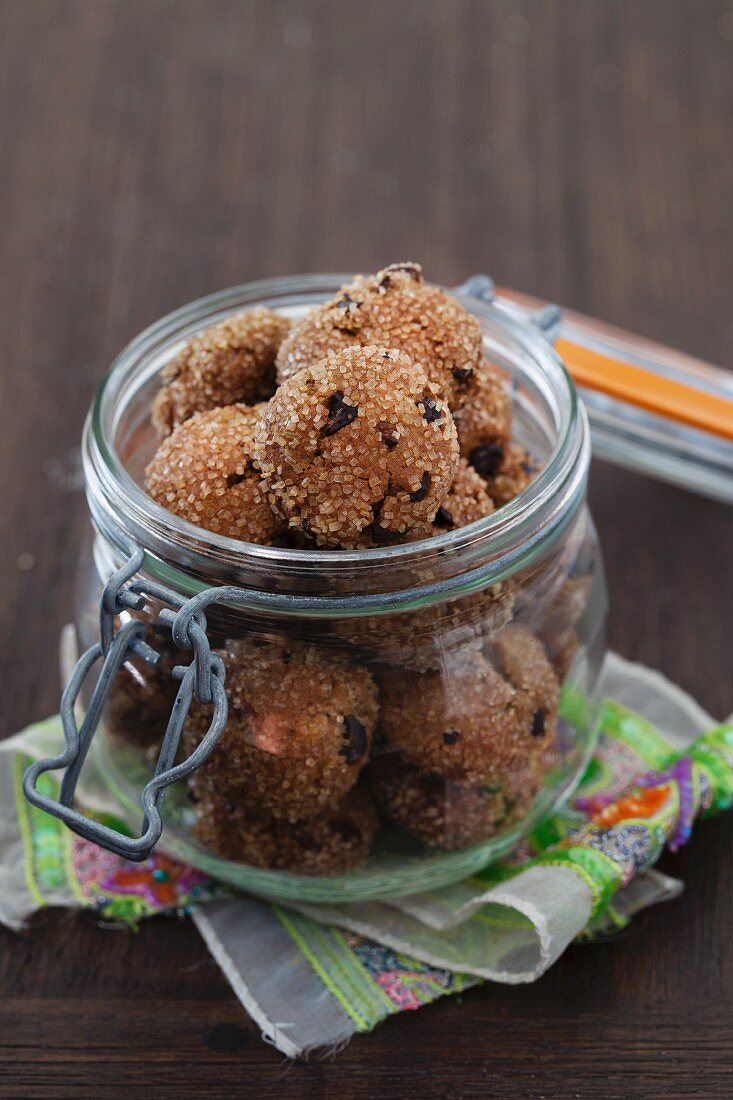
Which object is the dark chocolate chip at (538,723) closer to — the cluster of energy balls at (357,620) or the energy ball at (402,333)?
the cluster of energy balls at (357,620)

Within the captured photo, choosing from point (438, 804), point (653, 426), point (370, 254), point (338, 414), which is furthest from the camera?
point (370, 254)

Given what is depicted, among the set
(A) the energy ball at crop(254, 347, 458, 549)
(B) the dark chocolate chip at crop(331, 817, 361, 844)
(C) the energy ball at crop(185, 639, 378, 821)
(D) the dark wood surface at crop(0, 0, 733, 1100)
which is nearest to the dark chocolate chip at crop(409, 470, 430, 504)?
(A) the energy ball at crop(254, 347, 458, 549)

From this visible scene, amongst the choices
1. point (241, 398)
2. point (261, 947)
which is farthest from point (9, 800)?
point (241, 398)

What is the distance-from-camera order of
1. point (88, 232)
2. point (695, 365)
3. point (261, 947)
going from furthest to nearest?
point (88, 232) → point (695, 365) → point (261, 947)

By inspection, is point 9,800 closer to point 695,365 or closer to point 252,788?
point 252,788

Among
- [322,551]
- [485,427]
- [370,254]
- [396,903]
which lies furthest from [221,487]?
[370,254]

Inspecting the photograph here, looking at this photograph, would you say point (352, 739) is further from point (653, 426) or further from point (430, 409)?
point (653, 426)
